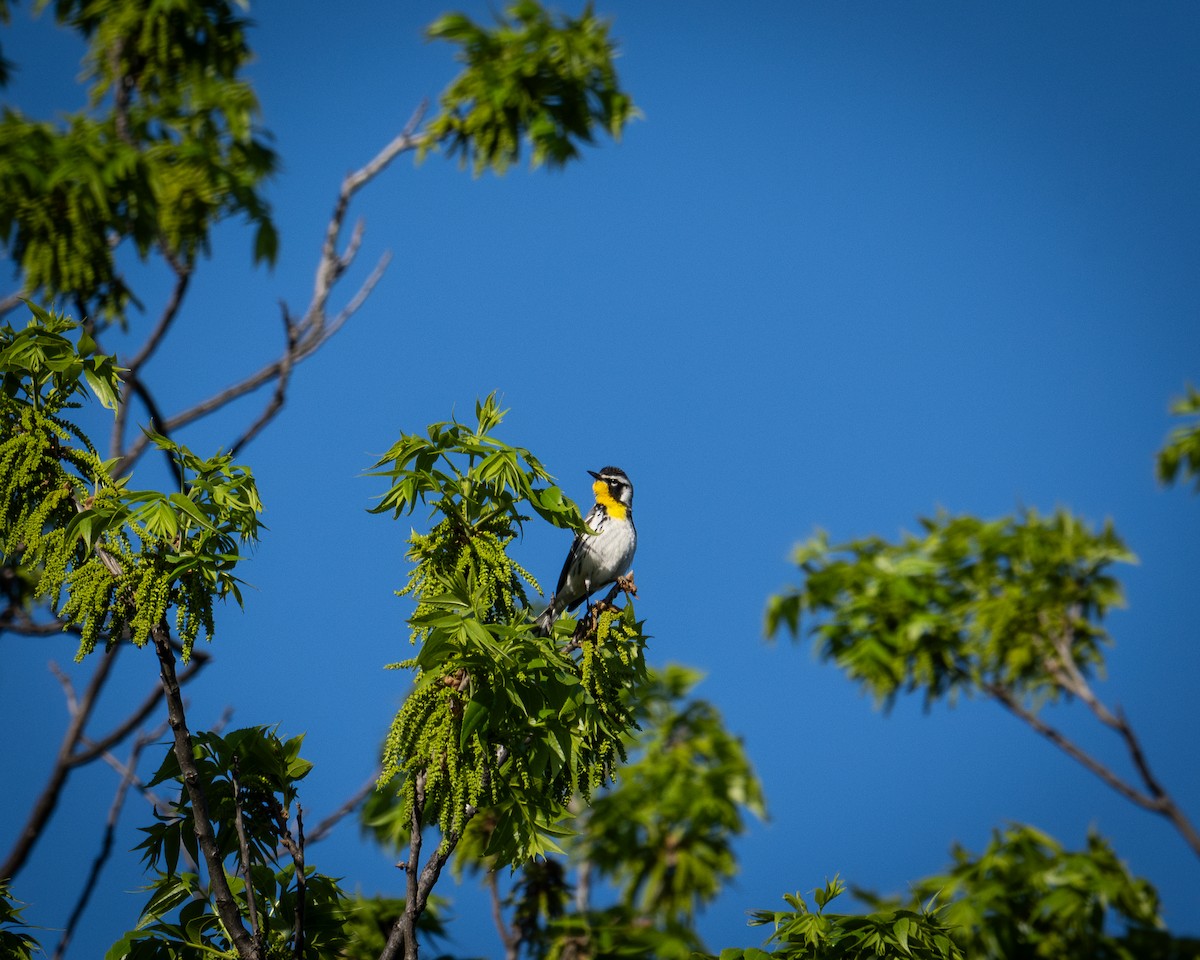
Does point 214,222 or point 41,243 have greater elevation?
point 214,222

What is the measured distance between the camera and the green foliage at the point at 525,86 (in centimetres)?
1142

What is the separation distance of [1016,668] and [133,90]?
1080 centimetres

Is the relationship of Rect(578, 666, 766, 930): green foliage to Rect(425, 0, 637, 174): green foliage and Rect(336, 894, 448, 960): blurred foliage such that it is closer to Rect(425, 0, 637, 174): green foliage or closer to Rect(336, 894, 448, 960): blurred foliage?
Rect(336, 894, 448, 960): blurred foliage

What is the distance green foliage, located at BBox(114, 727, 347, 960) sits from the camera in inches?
170

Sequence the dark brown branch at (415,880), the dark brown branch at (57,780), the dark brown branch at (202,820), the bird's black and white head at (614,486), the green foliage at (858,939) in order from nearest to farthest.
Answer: the dark brown branch at (202,820) → the dark brown branch at (415,880) → the green foliage at (858,939) → the dark brown branch at (57,780) → the bird's black and white head at (614,486)

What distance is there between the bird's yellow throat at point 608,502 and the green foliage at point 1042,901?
13.2 feet

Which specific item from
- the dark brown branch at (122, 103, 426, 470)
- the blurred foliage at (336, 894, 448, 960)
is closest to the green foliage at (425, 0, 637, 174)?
the dark brown branch at (122, 103, 426, 470)

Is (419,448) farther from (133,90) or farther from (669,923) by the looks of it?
(133,90)

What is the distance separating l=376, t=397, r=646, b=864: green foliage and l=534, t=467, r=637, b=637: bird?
173 inches

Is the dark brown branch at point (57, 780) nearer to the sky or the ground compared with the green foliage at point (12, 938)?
nearer to the sky

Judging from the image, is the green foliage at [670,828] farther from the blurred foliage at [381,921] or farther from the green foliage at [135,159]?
the green foliage at [135,159]

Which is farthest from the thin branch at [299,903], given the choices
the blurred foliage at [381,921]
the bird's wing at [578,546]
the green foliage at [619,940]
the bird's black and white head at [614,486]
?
the bird's black and white head at [614,486]

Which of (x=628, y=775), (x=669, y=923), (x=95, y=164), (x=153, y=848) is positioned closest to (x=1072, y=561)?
(x=628, y=775)

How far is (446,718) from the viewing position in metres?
4.10
